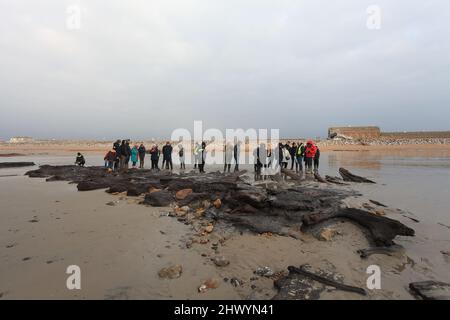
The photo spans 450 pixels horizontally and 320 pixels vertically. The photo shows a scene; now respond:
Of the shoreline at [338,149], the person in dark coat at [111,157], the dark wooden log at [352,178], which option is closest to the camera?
the dark wooden log at [352,178]

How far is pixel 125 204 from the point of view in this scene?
28.5ft

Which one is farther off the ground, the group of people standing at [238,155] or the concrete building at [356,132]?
the concrete building at [356,132]

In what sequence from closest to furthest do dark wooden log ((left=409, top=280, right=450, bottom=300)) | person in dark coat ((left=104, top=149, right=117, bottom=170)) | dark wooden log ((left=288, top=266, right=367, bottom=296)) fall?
dark wooden log ((left=409, top=280, right=450, bottom=300)), dark wooden log ((left=288, top=266, right=367, bottom=296)), person in dark coat ((left=104, top=149, right=117, bottom=170))

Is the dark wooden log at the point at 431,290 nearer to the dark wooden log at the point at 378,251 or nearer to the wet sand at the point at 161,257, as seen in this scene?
the wet sand at the point at 161,257

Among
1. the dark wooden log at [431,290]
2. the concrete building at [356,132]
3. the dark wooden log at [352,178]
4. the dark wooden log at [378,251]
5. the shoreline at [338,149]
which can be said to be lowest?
the dark wooden log at [431,290]

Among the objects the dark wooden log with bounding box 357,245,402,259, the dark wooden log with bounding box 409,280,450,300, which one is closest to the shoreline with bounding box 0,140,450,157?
the dark wooden log with bounding box 357,245,402,259

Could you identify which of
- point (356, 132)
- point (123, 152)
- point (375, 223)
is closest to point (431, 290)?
point (375, 223)

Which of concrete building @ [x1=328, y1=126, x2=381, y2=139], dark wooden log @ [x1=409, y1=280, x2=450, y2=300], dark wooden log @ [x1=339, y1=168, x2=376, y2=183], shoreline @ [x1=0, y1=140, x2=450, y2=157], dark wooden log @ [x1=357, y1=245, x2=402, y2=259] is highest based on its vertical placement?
concrete building @ [x1=328, y1=126, x2=381, y2=139]

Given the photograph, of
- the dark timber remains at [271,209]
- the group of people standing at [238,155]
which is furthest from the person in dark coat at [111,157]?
the dark timber remains at [271,209]

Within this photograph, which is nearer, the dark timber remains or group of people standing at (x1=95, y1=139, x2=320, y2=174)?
the dark timber remains

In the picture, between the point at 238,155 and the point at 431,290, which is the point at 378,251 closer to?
the point at 431,290

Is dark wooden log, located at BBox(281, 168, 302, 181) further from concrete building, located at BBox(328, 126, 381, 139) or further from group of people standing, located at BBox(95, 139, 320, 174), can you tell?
concrete building, located at BBox(328, 126, 381, 139)
